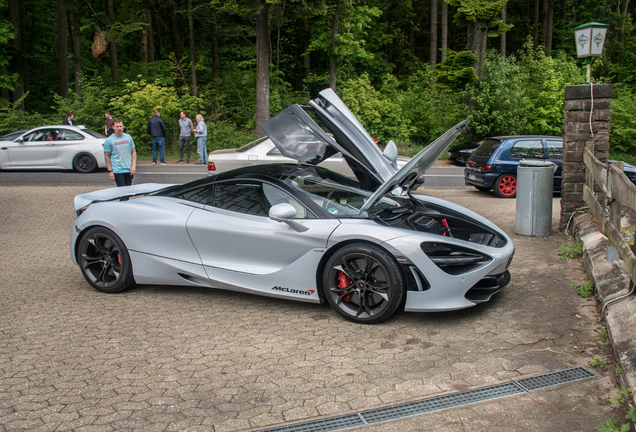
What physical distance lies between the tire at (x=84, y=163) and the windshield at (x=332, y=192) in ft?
43.3

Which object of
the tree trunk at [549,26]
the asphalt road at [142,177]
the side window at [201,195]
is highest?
the tree trunk at [549,26]

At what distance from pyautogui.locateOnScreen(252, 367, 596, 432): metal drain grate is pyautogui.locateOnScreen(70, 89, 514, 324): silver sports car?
3.18 ft

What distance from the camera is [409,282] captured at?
4406 mm

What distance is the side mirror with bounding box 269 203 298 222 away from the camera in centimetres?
455

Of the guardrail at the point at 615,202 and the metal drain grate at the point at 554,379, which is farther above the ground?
the guardrail at the point at 615,202

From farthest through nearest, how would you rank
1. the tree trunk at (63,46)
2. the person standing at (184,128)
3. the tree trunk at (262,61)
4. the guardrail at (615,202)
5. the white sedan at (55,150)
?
the tree trunk at (63,46)
the tree trunk at (262,61)
the person standing at (184,128)
the white sedan at (55,150)
the guardrail at (615,202)

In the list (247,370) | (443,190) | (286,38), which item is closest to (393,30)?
(286,38)

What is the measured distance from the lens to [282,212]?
14.9ft

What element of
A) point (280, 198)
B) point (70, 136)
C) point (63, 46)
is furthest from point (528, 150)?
point (63, 46)

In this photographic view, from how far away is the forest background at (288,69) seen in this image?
2308cm

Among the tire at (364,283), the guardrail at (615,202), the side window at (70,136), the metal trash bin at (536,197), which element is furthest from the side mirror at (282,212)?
the side window at (70,136)

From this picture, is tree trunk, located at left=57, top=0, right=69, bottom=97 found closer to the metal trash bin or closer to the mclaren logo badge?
the metal trash bin

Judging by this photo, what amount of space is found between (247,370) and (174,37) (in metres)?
32.6

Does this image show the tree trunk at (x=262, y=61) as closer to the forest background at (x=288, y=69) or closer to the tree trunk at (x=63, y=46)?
the forest background at (x=288, y=69)
